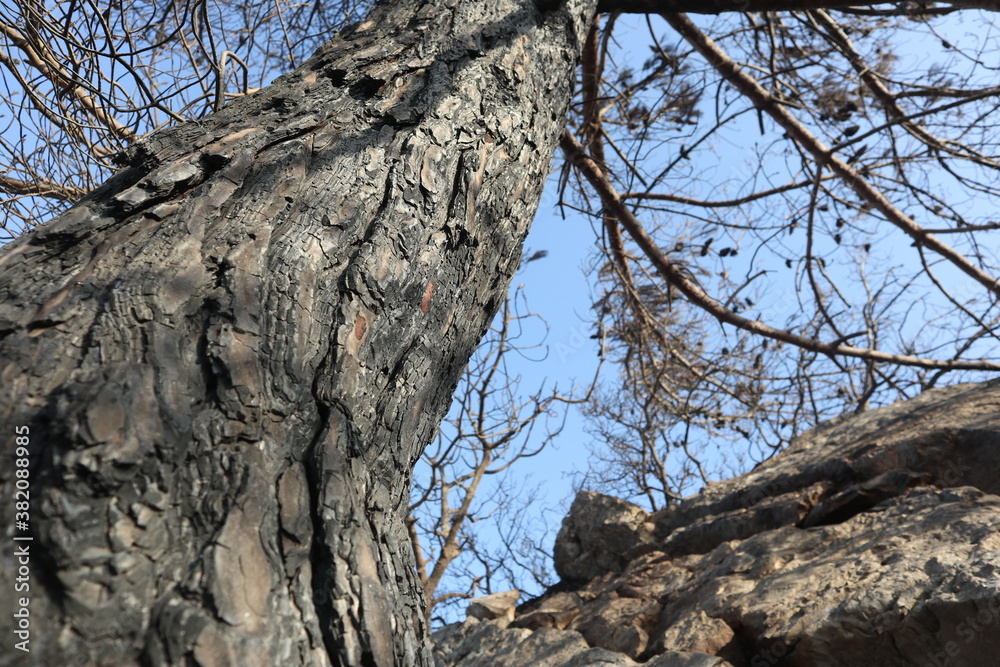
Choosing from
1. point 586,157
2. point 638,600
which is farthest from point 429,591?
point 586,157

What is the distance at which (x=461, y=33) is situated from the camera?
1748 millimetres

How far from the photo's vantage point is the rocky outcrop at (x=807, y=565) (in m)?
1.88

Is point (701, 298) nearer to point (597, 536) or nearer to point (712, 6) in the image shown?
point (597, 536)

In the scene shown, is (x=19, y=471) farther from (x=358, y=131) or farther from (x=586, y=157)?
(x=586, y=157)

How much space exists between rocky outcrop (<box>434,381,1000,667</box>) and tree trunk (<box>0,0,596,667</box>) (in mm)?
1394

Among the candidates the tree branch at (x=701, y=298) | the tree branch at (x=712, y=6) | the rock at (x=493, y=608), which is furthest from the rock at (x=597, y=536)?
the tree branch at (x=712, y=6)

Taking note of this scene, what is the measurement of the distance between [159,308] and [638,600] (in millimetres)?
2482
